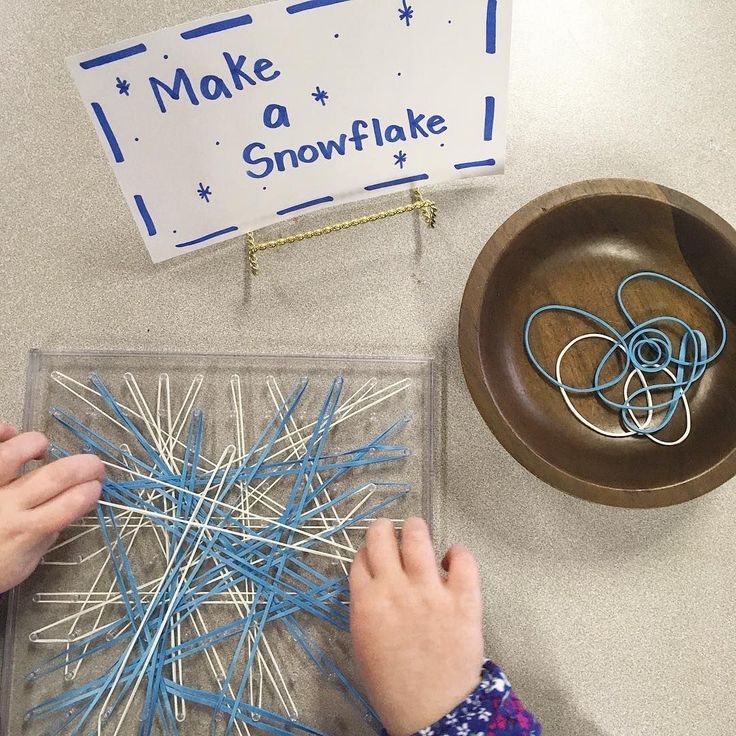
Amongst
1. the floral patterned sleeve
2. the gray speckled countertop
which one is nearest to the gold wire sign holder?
the gray speckled countertop

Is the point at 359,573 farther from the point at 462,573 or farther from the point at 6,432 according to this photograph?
the point at 6,432

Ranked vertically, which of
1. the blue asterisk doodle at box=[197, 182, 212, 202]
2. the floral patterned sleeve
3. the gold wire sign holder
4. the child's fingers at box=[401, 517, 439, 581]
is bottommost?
the floral patterned sleeve

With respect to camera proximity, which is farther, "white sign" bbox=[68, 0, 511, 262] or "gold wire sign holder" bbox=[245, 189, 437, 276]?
"gold wire sign holder" bbox=[245, 189, 437, 276]

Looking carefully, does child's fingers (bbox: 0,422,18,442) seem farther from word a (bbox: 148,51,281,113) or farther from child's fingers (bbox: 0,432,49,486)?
word a (bbox: 148,51,281,113)

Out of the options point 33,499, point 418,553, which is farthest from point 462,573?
point 33,499

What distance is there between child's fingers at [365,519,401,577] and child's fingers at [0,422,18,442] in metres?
0.25

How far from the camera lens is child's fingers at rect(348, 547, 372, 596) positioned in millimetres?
441

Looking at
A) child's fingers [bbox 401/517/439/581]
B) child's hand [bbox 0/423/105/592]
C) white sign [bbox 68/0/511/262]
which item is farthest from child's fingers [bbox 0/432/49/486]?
child's fingers [bbox 401/517/439/581]

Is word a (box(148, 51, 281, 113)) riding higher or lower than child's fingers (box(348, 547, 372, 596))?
Result: higher

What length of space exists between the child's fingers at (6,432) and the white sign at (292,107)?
0.50ft

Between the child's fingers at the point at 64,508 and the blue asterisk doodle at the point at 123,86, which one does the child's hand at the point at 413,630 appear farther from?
the blue asterisk doodle at the point at 123,86

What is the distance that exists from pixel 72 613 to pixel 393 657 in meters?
0.23

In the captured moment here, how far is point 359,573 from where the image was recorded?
444 millimetres

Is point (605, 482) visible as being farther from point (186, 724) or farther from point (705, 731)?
point (186, 724)
